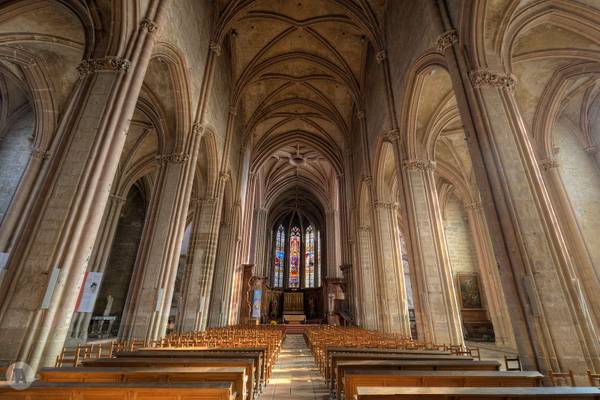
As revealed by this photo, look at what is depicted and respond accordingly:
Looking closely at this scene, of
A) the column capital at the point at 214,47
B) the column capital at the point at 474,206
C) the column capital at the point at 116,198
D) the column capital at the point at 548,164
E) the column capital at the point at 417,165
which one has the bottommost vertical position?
the column capital at the point at 417,165

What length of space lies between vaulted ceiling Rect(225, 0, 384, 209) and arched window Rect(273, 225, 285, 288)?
50.4 feet

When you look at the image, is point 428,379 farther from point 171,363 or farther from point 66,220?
point 66,220

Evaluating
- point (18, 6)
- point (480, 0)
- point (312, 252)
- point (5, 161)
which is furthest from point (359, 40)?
point (312, 252)

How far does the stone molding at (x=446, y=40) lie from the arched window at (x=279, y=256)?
30.1m

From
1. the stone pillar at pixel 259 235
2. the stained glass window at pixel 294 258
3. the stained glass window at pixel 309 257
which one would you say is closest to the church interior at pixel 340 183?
the stone pillar at pixel 259 235

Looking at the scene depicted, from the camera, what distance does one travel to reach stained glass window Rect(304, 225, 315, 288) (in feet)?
110

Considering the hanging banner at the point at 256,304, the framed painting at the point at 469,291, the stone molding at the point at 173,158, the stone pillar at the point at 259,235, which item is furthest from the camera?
the stone pillar at the point at 259,235

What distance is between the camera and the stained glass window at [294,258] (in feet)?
111

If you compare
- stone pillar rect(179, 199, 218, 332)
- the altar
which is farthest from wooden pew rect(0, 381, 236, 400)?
the altar

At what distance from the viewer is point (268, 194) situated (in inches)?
1179

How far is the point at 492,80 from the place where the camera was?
6039mm

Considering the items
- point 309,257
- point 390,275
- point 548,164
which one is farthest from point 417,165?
point 309,257

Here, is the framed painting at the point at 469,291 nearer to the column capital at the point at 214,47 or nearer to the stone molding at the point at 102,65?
the column capital at the point at 214,47

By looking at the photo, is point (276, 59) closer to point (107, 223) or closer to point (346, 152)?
point (346, 152)
